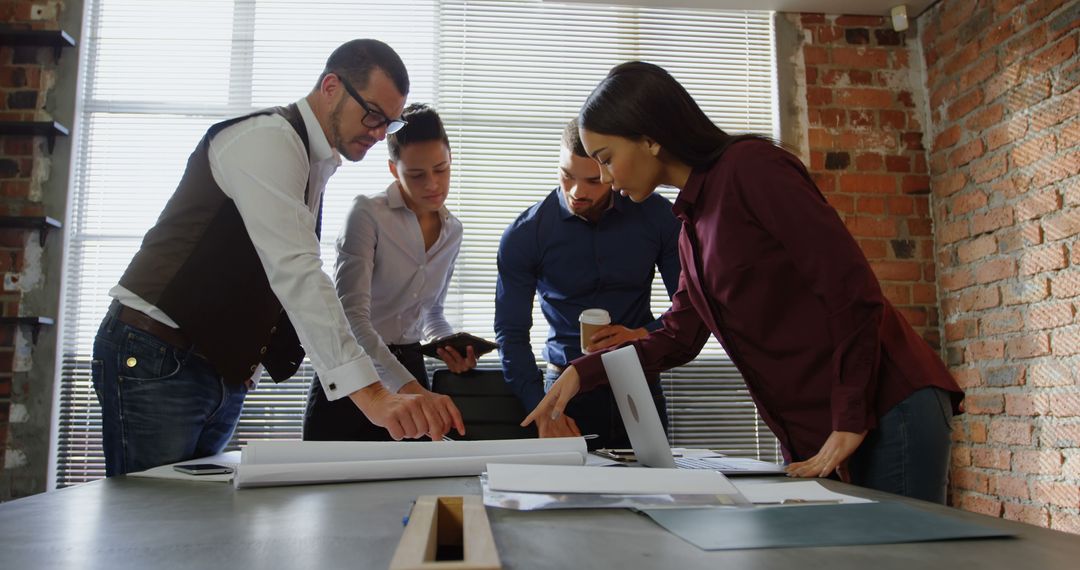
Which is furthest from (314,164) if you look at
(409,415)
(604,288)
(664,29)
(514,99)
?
(664,29)

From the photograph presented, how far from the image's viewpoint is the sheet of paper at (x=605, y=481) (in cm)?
88

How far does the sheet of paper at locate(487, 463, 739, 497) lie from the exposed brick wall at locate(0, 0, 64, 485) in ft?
9.16

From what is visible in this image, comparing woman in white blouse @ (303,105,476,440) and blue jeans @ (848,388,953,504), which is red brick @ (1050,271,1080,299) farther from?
woman in white blouse @ (303,105,476,440)

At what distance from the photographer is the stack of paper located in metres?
1.09

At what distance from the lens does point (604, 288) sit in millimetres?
2316

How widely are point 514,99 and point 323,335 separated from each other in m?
2.23

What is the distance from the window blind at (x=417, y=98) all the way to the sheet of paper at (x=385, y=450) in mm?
1944

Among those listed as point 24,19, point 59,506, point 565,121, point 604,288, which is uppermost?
point 24,19

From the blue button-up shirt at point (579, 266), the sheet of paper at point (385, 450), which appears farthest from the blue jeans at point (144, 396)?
→ the blue button-up shirt at point (579, 266)

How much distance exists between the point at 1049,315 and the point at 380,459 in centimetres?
242

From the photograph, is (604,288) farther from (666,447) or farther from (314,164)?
(666,447)

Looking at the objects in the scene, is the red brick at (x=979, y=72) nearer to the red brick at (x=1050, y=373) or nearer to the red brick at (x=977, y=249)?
the red brick at (x=977, y=249)

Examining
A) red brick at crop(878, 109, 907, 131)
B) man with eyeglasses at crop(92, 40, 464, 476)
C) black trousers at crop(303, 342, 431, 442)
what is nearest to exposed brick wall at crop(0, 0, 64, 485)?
black trousers at crop(303, 342, 431, 442)

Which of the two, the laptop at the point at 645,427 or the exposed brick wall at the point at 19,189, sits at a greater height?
the exposed brick wall at the point at 19,189
